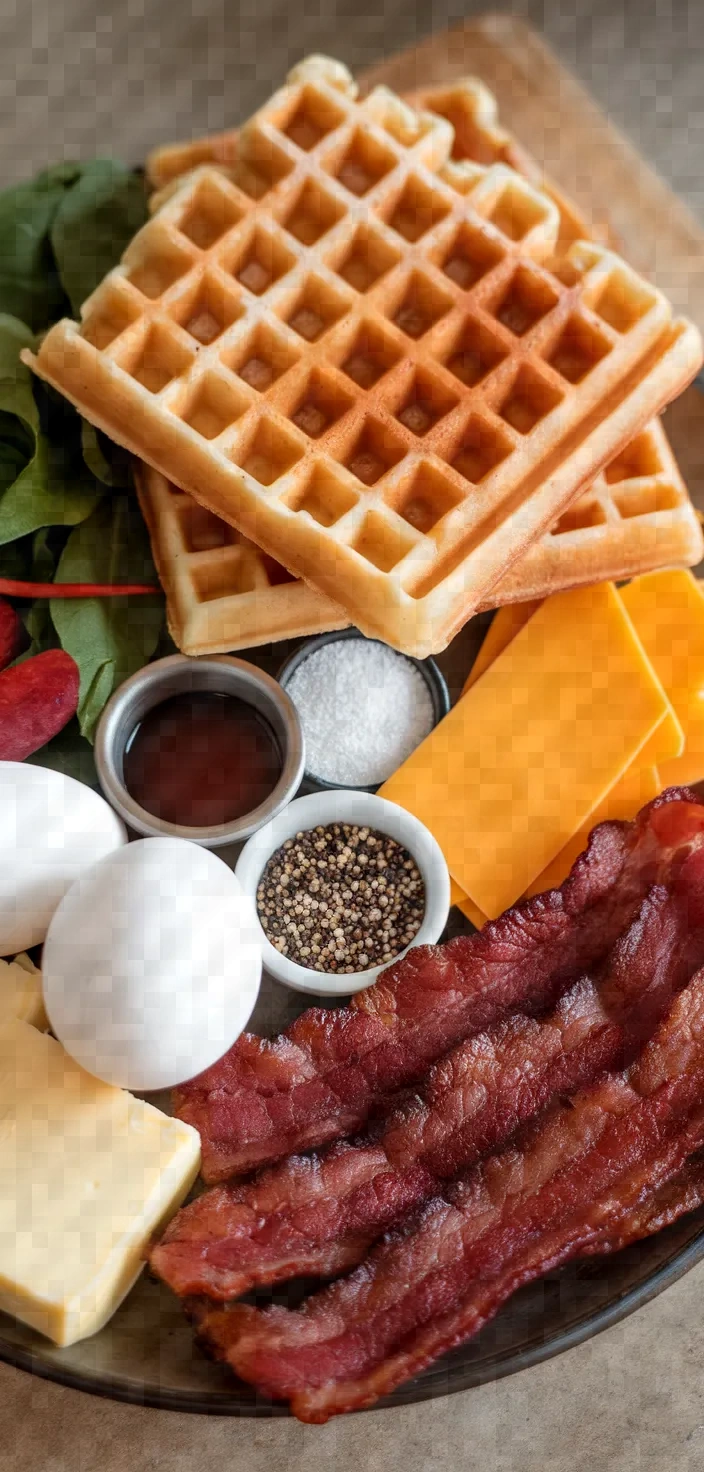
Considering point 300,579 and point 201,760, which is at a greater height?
point 300,579

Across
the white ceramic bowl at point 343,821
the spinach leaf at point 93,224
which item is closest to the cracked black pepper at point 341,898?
the white ceramic bowl at point 343,821

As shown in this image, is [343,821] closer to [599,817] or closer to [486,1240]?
[599,817]

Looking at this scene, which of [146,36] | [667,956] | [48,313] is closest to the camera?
[667,956]

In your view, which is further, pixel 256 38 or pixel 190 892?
pixel 256 38

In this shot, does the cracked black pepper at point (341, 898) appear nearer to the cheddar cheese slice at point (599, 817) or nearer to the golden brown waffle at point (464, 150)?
the cheddar cheese slice at point (599, 817)

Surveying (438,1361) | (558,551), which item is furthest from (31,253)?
(438,1361)

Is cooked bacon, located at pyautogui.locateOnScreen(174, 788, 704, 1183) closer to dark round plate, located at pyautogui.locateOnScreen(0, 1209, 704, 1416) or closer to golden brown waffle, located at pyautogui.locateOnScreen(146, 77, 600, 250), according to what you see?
dark round plate, located at pyautogui.locateOnScreen(0, 1209, 704, 1416)

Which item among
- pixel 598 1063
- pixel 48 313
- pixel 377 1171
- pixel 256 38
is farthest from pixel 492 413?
pixel 256 38

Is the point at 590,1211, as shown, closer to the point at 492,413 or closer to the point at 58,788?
the point at 58,788
